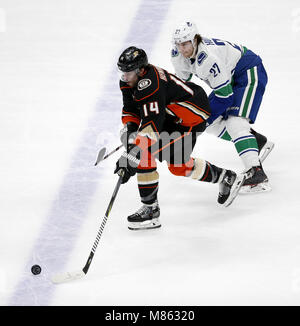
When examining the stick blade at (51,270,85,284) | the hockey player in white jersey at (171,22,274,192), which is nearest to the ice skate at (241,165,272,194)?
the hockey player in white jersey at (171,22,274,192)

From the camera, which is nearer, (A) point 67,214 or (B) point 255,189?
(A) point 67,214

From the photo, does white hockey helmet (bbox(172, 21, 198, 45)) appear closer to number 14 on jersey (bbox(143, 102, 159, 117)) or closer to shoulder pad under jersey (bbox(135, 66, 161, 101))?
shoulder pad under jersey (bbox(135, 66, 161, 101))

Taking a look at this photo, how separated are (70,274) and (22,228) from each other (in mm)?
659

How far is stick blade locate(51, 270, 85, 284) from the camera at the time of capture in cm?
306

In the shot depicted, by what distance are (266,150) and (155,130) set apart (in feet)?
4.37

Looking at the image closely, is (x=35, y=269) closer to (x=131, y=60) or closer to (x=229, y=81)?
(x=131, y=60)

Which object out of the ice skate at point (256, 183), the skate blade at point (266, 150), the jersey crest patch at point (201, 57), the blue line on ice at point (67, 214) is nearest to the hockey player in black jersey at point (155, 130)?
the ice skate at point (256, 183)

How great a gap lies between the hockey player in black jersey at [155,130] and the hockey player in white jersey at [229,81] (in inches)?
9.1

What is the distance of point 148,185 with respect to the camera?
140 inches

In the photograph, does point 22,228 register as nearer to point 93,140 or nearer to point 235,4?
point 93,140

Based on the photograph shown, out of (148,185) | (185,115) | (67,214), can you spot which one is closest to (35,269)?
(67,214)

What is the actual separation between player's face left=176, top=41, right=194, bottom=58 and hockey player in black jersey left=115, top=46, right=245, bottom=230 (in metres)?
0.31

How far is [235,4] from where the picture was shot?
6297 millimetres

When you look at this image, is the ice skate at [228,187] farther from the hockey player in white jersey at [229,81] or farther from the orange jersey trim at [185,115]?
the orange jersey trim at [185,115]
